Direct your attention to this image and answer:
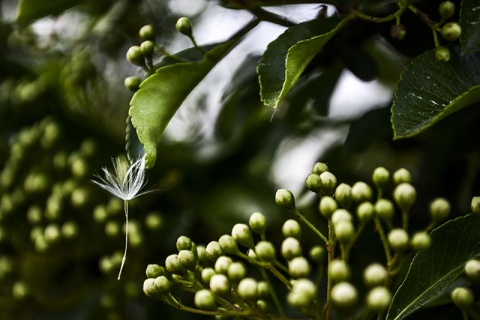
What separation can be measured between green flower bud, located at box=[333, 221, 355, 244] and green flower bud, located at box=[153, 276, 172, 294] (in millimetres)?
248

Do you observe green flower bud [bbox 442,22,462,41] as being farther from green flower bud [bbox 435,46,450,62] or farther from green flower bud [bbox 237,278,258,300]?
green flower bud [bbox 237,278,258,300]

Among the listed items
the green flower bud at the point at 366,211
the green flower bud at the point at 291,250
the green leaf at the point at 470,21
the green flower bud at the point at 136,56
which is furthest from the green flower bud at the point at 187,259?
the green leaf at the point at 470,21

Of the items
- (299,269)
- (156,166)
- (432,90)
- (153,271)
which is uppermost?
(432,90)

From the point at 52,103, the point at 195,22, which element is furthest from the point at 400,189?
the point at 52,103

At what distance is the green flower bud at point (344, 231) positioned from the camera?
780 millimetres

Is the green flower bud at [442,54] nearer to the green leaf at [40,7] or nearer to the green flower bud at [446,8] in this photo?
the green flower bud at [446,8]

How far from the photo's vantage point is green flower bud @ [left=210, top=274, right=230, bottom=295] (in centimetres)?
84

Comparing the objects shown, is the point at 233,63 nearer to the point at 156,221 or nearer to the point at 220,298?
the point at 156,221

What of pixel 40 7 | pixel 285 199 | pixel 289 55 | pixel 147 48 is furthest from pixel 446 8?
pixel 40 7

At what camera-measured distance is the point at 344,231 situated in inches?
30.7

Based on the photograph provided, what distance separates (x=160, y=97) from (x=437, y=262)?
0.44 m

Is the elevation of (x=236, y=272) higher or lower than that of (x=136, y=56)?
lower

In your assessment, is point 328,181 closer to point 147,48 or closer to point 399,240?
point 399,240

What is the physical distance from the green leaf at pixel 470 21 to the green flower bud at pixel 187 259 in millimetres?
447
